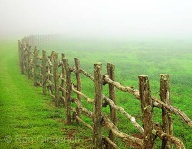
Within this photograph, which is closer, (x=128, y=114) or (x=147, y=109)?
(x=147, y=109)

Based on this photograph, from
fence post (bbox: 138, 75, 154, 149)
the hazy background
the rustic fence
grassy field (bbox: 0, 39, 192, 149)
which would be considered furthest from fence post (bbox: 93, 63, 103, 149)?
the hazy background

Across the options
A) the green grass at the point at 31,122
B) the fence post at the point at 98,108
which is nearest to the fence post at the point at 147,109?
the fence post at the point at 98,108

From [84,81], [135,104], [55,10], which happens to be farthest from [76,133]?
[55,10]

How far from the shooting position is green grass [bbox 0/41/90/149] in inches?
359

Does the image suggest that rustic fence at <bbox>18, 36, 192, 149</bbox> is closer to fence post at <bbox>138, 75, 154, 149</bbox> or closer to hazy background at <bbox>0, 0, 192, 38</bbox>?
fence post at <bbox>138, 75, 154, 149</bbox>

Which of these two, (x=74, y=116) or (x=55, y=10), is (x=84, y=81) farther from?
(x=55, y=10)

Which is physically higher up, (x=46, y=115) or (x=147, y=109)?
(x=147, y=109)

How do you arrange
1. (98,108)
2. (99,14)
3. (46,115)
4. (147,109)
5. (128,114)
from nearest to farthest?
(147,109) < (128,114) < (98,108) < (46,115) < (99,14)

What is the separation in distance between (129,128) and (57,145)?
308cm

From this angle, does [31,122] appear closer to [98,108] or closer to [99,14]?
[98,108]

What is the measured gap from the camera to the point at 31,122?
36.4ft

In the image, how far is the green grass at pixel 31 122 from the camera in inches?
359

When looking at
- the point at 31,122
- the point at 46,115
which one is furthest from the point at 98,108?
the point at 46,115

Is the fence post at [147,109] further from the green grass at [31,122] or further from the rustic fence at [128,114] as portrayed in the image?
the green grass at [31,122]
